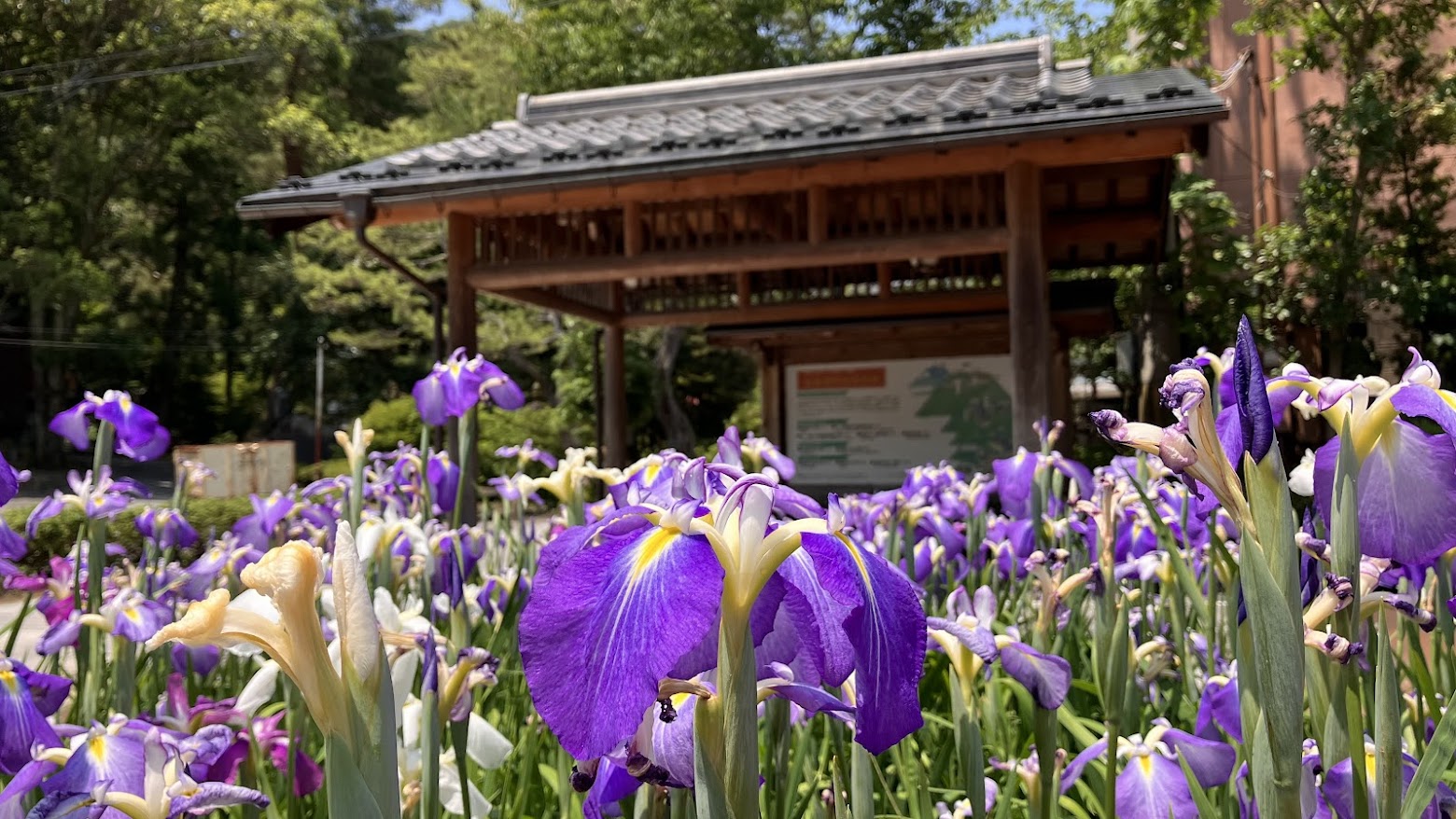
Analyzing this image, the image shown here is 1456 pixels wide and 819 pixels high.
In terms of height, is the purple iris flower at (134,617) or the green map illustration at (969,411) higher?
the green map illustration at (969,411)

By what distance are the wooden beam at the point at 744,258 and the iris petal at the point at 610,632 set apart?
5.94 m

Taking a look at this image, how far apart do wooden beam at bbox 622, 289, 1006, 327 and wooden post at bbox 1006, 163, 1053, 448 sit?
2.71 meters

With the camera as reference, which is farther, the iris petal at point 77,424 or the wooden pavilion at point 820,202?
the wooden pavilion at point 820,202

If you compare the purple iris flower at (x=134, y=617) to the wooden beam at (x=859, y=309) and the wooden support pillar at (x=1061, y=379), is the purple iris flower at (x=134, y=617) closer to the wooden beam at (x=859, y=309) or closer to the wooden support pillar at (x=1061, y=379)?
the wooden beam at (x=859, y=309)

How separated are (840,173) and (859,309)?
2.92 meters

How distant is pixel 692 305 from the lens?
9914 mm

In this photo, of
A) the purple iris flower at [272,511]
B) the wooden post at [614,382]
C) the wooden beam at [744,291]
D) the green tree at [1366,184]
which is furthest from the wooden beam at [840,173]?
the purple iris flower at [272,511]

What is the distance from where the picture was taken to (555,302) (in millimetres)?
8773

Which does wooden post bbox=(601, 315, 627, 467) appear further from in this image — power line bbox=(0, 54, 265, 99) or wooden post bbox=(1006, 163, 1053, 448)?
power line bbox=(0, 54, 265, 99)

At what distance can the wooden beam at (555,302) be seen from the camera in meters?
8.19

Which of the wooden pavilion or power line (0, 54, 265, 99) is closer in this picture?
the wooden pavilion

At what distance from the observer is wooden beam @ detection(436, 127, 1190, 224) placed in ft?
18.2

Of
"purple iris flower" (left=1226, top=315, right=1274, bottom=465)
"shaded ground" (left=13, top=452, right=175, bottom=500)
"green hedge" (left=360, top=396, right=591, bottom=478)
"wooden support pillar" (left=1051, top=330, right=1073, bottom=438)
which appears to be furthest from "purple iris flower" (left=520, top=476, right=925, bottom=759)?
"shaded ground" (left=13, top=452, right=175, bottom=500)

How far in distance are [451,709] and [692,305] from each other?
8.99 metres
